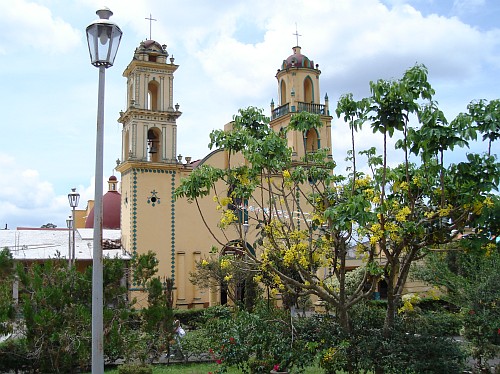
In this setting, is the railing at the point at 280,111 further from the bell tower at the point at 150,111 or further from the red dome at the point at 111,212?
the red dome at the point at 111,212

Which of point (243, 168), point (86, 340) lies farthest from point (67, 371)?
point (243, 168)

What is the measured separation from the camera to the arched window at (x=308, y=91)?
29.4m

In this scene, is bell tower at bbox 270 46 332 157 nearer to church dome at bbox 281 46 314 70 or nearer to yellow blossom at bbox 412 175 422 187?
church dome at bbox 281 46 314 70

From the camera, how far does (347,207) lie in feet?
26.2

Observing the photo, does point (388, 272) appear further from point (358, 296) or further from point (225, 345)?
point (225, 345)

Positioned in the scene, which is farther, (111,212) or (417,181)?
(111,212)

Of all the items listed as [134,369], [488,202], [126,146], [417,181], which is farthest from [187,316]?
[488,202]

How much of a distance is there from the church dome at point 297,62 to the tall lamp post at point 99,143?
78.3ft

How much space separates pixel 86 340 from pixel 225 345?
331 centimetres

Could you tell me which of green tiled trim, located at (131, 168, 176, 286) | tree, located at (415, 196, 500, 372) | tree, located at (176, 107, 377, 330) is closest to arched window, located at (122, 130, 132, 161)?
green tiled trim, located at (131, 168, 176, 286)

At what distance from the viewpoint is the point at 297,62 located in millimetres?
29547

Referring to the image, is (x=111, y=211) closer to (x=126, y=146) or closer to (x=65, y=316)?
(x=126, y=146)

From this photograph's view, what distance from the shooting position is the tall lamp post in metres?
6.05

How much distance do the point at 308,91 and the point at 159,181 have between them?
9.15 meters
